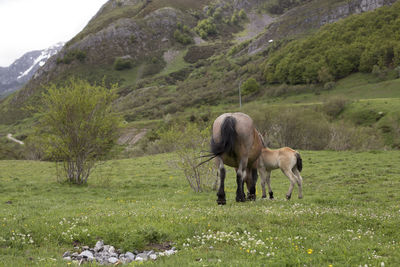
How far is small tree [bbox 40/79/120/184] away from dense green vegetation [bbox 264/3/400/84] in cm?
9405

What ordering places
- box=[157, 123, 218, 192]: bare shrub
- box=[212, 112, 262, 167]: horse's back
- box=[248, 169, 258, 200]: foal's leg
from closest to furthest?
box=[212, 112, 262, 167]: horse's back → box=[248, 169, 258, 200]: foal's leg → box=[157, 123, 218, 192]: bare shrub

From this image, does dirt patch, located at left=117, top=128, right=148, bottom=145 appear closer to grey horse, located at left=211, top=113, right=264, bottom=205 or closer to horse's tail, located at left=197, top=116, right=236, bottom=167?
grey horse, located at left=211, top=113, right=264, bottom=205

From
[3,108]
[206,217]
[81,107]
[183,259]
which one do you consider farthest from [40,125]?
[3,108]

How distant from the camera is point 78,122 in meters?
21.4

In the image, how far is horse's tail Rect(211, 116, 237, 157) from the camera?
1020cm

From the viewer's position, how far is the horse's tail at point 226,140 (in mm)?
10195

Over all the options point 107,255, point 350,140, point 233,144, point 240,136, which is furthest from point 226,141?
point 350,140

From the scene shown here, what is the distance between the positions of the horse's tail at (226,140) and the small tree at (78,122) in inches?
524

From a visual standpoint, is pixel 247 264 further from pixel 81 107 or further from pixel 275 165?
pixel 81 107

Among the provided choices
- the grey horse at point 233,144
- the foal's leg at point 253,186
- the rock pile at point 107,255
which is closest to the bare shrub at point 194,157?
the foal's leg at point 253,186

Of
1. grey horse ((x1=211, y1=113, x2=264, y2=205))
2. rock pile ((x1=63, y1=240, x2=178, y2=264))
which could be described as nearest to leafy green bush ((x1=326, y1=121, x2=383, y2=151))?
grey horse ((x1=211, y1=113, x2=264, y2=205))

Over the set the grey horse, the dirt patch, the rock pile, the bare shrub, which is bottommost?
the dirt patch

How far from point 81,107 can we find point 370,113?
56009mm

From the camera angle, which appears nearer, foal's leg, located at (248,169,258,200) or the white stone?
the white stone
